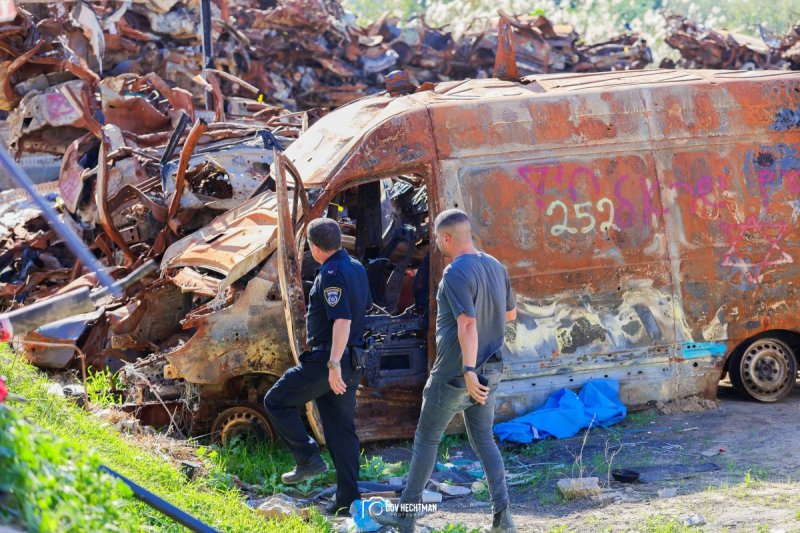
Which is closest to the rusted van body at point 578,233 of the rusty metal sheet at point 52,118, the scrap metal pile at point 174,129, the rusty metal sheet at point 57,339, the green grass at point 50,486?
the scrap metal pile at point 174,129

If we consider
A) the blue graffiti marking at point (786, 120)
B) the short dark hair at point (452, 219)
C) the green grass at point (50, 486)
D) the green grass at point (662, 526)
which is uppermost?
the blue graffiti marking at point (786, 120)

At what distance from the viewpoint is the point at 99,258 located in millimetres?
11023

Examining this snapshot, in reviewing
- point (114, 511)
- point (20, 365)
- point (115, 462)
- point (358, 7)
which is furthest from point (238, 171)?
point (358, 7)

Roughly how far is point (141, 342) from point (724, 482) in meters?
4.59

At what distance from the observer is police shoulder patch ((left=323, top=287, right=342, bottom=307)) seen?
19.9 feet

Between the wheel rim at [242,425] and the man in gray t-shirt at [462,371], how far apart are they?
199cm

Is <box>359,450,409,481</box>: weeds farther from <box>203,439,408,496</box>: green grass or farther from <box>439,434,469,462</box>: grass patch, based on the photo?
<box>439,434,469,462</box>: grass patch

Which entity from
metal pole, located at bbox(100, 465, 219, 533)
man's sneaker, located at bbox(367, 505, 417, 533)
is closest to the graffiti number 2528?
man's sneaker, located at bbox(367, 505, 417, 533)

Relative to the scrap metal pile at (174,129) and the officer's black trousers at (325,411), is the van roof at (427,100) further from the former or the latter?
the officer's black trousers at (325,411)

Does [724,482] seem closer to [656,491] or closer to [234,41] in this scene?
[656,491]

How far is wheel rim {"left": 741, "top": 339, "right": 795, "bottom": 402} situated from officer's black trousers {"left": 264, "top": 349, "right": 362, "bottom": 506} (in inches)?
141

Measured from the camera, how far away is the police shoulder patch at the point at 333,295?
6.05 m

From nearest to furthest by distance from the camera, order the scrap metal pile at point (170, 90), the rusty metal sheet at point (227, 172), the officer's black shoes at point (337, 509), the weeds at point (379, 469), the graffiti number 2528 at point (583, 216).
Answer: the officer's black shoes at point (337, 509)
the weeds at point (379, 469)
the graffiti number 2528 at point (583, 216)
the rusty metal sheet at point (227, 172)
the scrap metal pile at point (170, 90)

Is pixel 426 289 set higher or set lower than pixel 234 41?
lower
